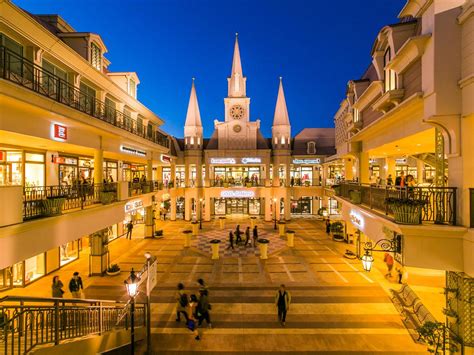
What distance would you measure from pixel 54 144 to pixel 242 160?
2273 centimetres

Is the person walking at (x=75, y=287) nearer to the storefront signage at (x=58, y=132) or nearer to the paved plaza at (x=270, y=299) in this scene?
the paved plaza at (x=270, y=299)

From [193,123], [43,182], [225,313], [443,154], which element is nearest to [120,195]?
[43,182]

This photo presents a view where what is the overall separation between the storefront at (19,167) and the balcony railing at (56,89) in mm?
3778

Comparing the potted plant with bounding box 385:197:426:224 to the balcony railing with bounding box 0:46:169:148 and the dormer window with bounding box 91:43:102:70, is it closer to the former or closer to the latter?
the balcony railing with bounding box 0:46:169:148

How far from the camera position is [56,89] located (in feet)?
38.0

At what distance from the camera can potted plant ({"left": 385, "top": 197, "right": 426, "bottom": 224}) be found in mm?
6363

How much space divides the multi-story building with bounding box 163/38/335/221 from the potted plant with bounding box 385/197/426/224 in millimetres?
24493

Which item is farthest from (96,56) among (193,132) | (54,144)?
(193,132)

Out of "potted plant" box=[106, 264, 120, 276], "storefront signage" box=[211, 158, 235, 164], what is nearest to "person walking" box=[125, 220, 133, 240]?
"potted plant" box=[106, 264, 120, 276]

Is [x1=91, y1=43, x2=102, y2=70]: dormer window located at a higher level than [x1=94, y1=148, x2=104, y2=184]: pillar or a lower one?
higher

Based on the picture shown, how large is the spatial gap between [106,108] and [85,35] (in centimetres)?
416

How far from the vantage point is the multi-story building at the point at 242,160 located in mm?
31875

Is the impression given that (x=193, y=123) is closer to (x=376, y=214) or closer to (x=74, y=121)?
(x=74, y=121)

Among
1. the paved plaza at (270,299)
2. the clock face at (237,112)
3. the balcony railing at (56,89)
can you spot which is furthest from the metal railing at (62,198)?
the clock face at (237,112)
